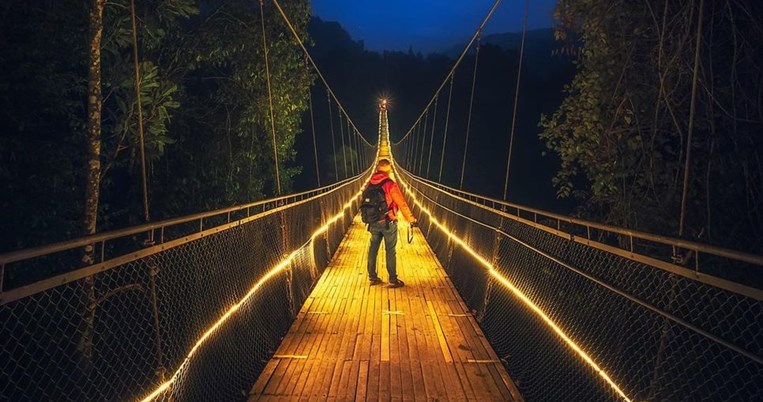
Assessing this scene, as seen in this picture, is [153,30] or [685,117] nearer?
[685,117]

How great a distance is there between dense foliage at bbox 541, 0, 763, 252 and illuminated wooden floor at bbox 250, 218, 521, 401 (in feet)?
6.96

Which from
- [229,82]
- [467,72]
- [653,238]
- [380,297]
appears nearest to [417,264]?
[380,297]

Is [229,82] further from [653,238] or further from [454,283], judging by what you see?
[653,238]

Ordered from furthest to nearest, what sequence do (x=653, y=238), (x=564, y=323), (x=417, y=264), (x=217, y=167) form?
(x=217, y=167) → (x=417, y=264) → (x=564, y=323) → (x=653, y=238)

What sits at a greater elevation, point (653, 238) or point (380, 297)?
point (653, 238)

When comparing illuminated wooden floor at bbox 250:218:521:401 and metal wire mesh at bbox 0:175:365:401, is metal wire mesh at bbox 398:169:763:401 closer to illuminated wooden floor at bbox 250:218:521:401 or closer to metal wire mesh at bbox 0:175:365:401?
illuminated wooden floor at bbox 250:218:521:401

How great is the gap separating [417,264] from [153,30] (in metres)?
4.75

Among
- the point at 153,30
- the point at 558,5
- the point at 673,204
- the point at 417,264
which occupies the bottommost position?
the point at 417,264

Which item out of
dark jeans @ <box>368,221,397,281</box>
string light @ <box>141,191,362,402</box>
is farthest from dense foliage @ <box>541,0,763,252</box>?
string light @ <box>141,191,362,402</box>

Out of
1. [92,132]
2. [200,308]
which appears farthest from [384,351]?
[92,132]

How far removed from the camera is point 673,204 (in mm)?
5348

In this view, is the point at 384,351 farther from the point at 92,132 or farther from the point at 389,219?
the point at 92,132

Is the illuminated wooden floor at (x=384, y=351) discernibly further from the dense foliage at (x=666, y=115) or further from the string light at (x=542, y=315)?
the dense foliage at (x=666, y=115)

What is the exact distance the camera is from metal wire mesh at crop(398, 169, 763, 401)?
8.38 feet
